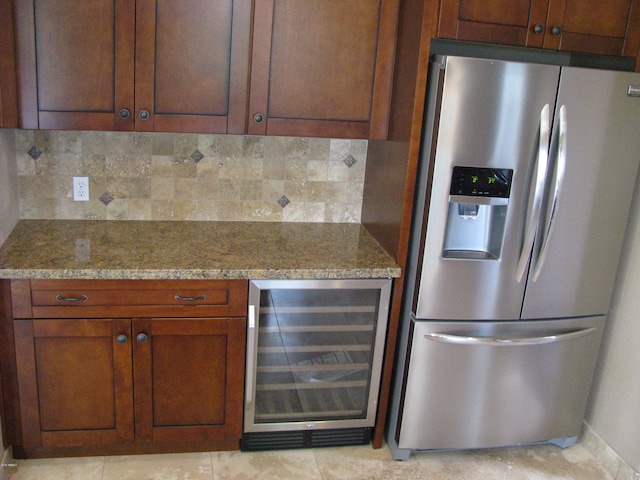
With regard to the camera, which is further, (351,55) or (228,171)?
(228,171)

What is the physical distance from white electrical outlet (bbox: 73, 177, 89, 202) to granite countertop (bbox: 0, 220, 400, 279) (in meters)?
0.10

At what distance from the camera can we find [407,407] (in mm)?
2457

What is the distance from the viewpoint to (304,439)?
8.38ft

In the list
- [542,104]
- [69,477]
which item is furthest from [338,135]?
[69,477]

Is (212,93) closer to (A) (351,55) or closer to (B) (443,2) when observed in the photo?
(A) (351,55)

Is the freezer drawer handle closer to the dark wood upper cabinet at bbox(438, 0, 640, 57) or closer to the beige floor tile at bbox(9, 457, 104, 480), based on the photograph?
the dark wood upper cabinet at bbox(438, 0, 640, 57)

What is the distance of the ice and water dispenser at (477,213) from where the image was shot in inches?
86.2

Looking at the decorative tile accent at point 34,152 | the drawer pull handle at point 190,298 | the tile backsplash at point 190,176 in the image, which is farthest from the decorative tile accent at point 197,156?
the drawer pull handle at point 190,298

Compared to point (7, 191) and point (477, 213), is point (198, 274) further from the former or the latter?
point (477, 213)

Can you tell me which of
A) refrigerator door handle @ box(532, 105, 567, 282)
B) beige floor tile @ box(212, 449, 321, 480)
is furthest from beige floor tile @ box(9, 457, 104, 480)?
refrigerator door handle @ box(532, 105, 567, 282)

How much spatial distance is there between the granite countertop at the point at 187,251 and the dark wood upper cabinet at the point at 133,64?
45 centimetres

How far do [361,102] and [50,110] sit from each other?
118cm

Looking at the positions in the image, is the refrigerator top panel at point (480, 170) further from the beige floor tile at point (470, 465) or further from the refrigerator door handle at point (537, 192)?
the beige floor tile at point (470, 465)

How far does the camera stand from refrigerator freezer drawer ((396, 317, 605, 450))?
2.38 metres
